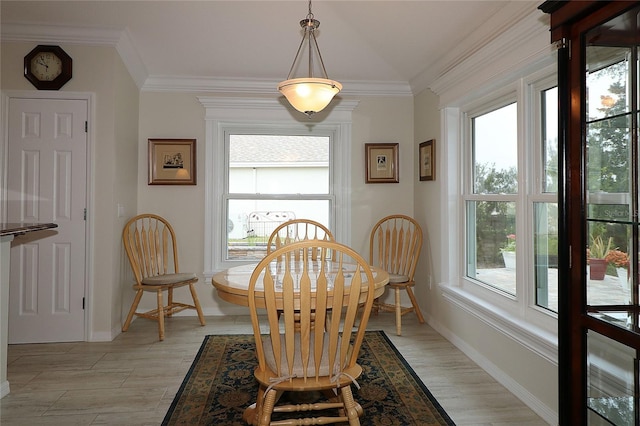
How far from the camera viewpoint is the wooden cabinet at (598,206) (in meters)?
1.40

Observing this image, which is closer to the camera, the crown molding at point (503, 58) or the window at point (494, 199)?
the crown molding at point (503, 58)

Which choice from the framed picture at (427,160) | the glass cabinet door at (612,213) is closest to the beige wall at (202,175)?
the framed picture at (427,160)

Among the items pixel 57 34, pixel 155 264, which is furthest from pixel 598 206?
pixel 57 34

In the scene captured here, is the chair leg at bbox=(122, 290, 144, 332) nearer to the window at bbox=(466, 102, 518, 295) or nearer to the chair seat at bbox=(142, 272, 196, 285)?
the chair seat at bbox=(142, 272, 196, 285)

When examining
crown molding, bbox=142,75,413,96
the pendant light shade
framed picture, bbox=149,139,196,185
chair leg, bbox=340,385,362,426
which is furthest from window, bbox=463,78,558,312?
framed picture, bbox=149,139,196,185

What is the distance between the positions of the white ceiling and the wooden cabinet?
1038 millimetres

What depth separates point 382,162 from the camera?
432cm

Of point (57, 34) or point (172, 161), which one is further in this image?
point (172, 161)

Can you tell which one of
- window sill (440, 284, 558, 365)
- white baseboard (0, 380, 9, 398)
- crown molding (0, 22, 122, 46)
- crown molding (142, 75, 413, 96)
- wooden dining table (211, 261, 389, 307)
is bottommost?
white baseboard (0, 380, 9, 398)

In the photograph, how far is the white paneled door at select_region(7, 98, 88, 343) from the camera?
10.8 feet

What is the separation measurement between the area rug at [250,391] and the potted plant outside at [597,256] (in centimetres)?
107

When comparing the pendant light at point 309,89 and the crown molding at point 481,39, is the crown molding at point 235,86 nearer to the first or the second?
the crown molding at point 481,39

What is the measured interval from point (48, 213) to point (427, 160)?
3.21 meters

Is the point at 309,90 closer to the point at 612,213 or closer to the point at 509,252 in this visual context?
the point at 612,213
